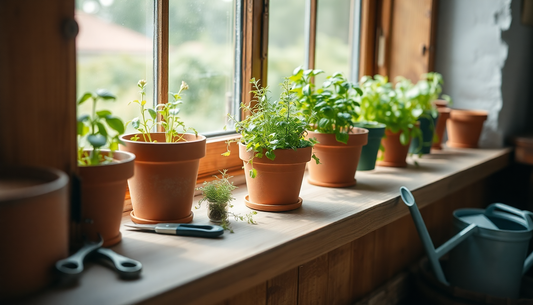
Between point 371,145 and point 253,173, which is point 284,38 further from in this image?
point 253,173

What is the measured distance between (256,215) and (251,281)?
30 centimetres

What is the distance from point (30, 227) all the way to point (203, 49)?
0.94 m

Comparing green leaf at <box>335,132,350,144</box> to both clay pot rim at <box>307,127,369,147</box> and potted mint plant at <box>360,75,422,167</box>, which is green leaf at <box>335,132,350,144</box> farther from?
potted mint plant at <box>360,75,422,167</box>

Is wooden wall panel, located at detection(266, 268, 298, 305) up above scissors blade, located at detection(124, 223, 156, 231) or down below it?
below

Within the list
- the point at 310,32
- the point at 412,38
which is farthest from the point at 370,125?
the point at 412,38

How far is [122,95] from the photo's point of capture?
58.2 inches

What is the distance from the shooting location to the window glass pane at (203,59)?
4.55ft

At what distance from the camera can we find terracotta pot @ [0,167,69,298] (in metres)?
0.77

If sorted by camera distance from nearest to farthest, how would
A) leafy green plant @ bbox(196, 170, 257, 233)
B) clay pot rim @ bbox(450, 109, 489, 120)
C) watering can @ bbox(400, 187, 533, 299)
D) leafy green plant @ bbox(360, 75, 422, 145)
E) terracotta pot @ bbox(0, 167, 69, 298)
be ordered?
terracotta pot @ bbox(0, 167, 69, 298) < leafy green plant @ bbox(196, 170, 257, 233) < watering can @ bbox(400, 187, 533, 299) < leafy green plant @ bbox(360, 75, 422, 145) < clay pot rim @ bbox(450, 109, 489, 120)

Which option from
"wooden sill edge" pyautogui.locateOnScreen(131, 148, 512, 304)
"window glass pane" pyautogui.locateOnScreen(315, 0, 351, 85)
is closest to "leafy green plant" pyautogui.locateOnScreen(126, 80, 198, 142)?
"wooden sill edge" pyautogui.locateOnScreen(131, 148, 512, 304)

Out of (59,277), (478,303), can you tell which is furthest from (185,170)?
(478,303)

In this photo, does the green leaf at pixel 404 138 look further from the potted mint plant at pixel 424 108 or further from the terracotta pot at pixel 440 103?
the terracotta pot at pixel 440 103

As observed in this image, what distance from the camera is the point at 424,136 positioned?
2.05 meters

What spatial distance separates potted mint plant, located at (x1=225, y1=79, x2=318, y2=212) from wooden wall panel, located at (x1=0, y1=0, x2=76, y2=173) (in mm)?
469
